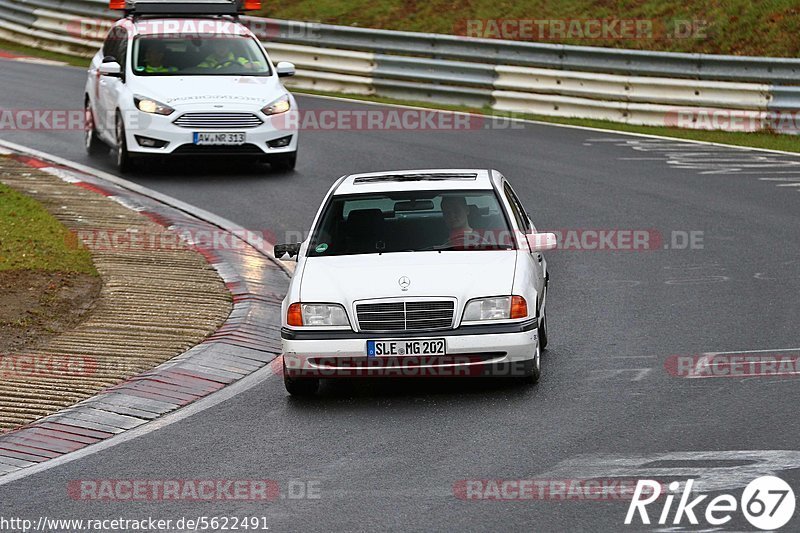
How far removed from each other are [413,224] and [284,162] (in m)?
8.66

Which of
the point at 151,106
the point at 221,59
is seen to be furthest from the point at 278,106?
the point at 151,106

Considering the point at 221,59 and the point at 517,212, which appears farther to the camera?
the point at 221,59

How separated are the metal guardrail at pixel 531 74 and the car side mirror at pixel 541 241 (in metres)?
12.0

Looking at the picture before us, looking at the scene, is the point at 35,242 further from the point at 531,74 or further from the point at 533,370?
the point at 531,74

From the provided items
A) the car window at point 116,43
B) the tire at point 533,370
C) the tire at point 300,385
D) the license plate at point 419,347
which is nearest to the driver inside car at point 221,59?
the car window at point 116,43

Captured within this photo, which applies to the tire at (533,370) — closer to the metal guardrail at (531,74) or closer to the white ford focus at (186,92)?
A: the white ford focus at (186,92)

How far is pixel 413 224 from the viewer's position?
10812mm

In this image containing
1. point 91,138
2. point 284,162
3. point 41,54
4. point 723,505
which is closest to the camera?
point 723,505

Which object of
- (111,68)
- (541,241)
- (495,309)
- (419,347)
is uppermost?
(111,68)

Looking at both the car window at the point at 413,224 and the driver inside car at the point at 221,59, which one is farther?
the driver inside car at the point at 221,59

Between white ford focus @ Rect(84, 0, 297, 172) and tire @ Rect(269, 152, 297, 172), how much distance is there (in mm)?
19

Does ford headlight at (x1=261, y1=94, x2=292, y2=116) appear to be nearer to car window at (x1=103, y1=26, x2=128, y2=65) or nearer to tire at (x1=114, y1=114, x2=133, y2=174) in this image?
tire at (x1=114, y1=114, x2=133, y2=174)

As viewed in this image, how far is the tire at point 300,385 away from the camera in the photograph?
1003 cm

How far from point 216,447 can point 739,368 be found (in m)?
3.79
